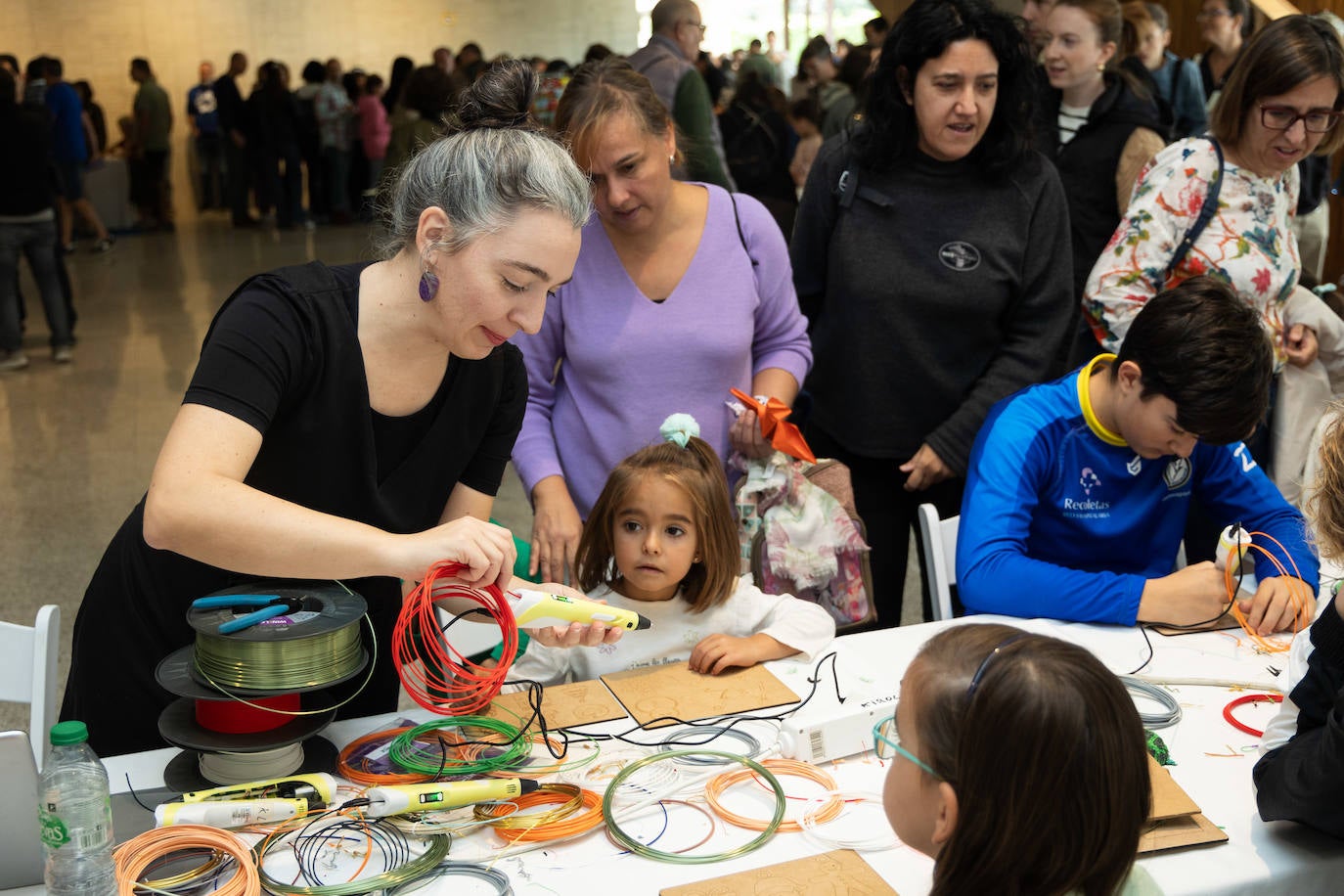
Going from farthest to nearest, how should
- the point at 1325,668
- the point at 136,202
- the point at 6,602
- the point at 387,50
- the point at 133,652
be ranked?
the point at 387,50 → the point at 136,202 → the point at 6,602 → the point at 133,652 → the point at 1325,668

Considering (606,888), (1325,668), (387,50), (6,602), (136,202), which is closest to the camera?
(606,888)

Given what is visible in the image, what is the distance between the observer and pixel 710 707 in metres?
1.93

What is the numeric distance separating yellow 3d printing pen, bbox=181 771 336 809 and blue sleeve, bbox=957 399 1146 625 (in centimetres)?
126

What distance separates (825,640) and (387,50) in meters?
15.3

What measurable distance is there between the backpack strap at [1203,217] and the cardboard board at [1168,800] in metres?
1.48

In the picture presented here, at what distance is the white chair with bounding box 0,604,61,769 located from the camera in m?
1.95

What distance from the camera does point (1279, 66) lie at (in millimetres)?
2621

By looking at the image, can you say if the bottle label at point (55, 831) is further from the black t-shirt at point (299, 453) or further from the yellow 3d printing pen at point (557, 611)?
the yellow 3d printing pen at point (557, 611)

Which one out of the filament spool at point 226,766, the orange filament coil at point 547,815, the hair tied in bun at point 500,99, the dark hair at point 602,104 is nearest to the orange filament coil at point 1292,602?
the orange filament coil at point 547,815

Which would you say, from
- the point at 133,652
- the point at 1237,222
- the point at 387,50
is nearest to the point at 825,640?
the point at 133,652

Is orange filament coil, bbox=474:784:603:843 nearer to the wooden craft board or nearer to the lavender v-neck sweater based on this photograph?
the wooden craft board

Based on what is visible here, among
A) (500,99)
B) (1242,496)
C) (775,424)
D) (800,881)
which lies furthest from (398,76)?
(800,881)

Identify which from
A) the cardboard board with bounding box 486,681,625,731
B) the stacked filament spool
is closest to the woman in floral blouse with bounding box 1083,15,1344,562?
the cardboard board with bounding box 486,681,625,731

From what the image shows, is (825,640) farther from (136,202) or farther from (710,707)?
(136,202)
